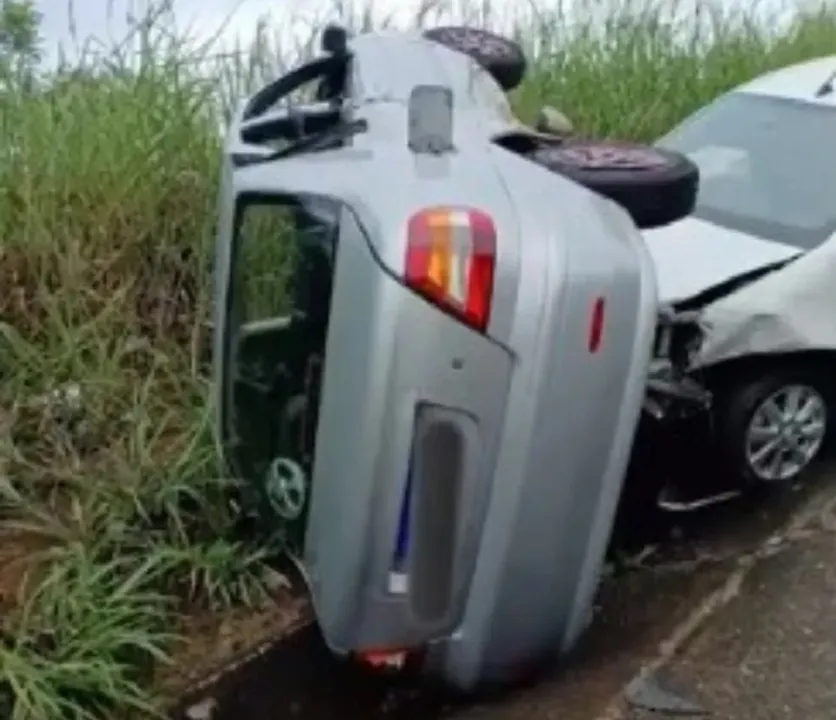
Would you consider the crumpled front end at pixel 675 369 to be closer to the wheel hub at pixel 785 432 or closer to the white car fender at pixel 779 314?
the white car fender at pixel 779 314

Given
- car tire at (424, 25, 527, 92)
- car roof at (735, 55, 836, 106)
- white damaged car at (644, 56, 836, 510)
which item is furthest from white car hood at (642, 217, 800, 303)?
car roof at (735, 55, 836, 106)

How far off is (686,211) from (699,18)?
193 inches

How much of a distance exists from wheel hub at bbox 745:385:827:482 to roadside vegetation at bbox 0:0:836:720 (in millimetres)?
1424

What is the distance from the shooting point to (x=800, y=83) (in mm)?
5879

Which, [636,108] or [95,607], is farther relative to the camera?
[636,108]

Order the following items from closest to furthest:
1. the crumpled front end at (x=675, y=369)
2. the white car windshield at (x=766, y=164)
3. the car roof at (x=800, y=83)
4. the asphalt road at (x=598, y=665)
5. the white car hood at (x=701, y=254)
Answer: the asphalt road at (x=598, y=665) < the crumpled front end at (x=675, y=369) < the white car hood at (x=701, y=254) < the white car windshield at (x=766, y=164) < the car roof at (x=800, y=83)

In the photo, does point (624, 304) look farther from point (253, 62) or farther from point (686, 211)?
point (253, 62)

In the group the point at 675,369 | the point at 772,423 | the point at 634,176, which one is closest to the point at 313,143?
the point at 634,176

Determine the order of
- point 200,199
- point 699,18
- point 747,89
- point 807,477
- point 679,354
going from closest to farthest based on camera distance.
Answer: point 679,354, point 807,477, point 200,199, point 747,89, point 699,18

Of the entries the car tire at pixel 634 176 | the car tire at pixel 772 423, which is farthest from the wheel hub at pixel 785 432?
the car tire at pixel 634 176

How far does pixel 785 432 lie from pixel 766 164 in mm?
1055

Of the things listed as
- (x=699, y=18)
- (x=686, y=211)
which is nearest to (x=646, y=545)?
(x=686, y=211)

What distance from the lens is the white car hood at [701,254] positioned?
15.8ft

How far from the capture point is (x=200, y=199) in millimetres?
5480
